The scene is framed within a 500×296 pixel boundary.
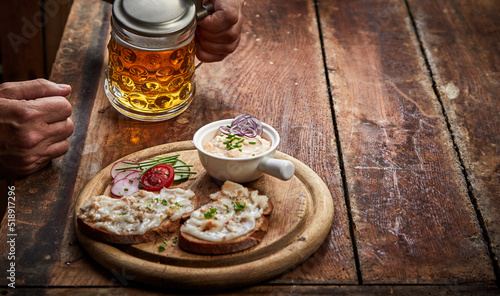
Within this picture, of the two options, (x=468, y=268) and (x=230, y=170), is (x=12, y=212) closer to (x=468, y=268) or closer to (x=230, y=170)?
(x=230, y=170)

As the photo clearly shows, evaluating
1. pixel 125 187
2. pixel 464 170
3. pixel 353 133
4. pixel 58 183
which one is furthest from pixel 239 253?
pixel 464 170

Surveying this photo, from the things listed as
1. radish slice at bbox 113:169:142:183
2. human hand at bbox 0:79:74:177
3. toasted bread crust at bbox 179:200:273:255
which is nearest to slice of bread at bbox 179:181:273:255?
toasted bread crust at bbox 179:200:273:255

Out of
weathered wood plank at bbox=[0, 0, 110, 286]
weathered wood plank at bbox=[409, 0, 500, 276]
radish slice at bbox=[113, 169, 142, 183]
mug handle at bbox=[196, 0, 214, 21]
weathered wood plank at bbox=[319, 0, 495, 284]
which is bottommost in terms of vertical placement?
weathered wood plank at bbox=[0, 0, 110, 286]

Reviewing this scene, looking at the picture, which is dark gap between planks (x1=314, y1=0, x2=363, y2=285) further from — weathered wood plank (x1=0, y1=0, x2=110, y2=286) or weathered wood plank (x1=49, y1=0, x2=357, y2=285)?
weathered wood plank (x1=0, y1=0, x2=110, y2=286)

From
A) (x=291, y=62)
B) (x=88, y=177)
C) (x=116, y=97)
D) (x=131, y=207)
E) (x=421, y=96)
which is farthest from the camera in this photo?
(x=291, y=62)

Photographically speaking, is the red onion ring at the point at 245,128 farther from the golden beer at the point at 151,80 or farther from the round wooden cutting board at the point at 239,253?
the golden beer at the point at 151,80

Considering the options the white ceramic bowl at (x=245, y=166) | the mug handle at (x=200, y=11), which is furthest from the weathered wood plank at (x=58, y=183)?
the mug handle at (x=200, y=11)

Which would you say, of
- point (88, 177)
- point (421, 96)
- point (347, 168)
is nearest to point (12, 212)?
point (88, 177)
